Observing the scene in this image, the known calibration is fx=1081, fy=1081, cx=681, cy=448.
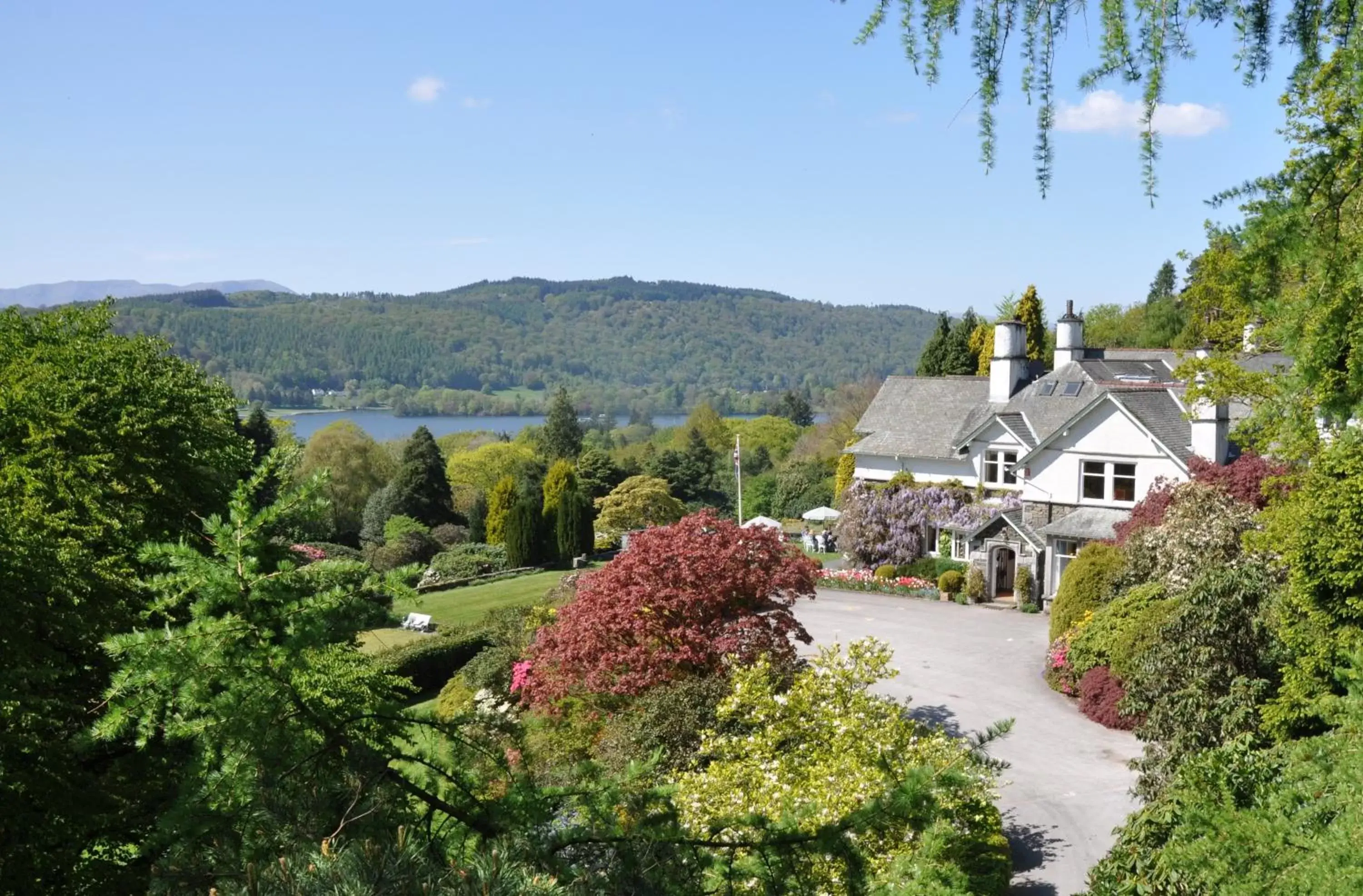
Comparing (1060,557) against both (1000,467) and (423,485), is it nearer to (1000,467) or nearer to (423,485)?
(1000,467)

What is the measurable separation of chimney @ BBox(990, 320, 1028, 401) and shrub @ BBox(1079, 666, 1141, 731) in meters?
14.9

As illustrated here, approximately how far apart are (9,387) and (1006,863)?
1182 centimetres

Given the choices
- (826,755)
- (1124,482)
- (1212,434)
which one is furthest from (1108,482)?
(826,755)

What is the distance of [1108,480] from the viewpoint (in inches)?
1061

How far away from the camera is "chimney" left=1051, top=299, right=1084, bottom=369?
3300 cm

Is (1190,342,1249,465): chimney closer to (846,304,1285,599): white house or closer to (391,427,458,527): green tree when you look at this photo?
(846,304,1285,599): white house

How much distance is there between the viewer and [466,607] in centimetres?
3158

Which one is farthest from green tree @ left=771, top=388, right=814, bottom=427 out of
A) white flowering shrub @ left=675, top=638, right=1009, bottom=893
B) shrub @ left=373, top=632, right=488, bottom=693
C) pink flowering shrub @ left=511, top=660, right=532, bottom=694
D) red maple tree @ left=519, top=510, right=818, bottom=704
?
white flowering shrub @ left=675, top=638, right=1009, bottom=893

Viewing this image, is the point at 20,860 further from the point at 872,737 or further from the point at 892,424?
the point at 892,424

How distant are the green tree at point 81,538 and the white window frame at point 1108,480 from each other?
20720mm

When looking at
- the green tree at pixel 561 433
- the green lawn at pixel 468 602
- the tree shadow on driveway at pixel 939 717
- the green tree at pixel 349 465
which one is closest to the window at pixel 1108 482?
the tree shadow on driveway at pixel 939 717

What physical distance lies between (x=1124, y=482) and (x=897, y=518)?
23.6ft

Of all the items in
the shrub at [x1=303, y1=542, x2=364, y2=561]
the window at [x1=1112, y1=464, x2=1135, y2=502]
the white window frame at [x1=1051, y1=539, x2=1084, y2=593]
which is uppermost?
the window at [x1=1112, y1=464, x2=1135, y2=502]

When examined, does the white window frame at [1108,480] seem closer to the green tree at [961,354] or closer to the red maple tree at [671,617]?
the red maple tree at [671,617]
